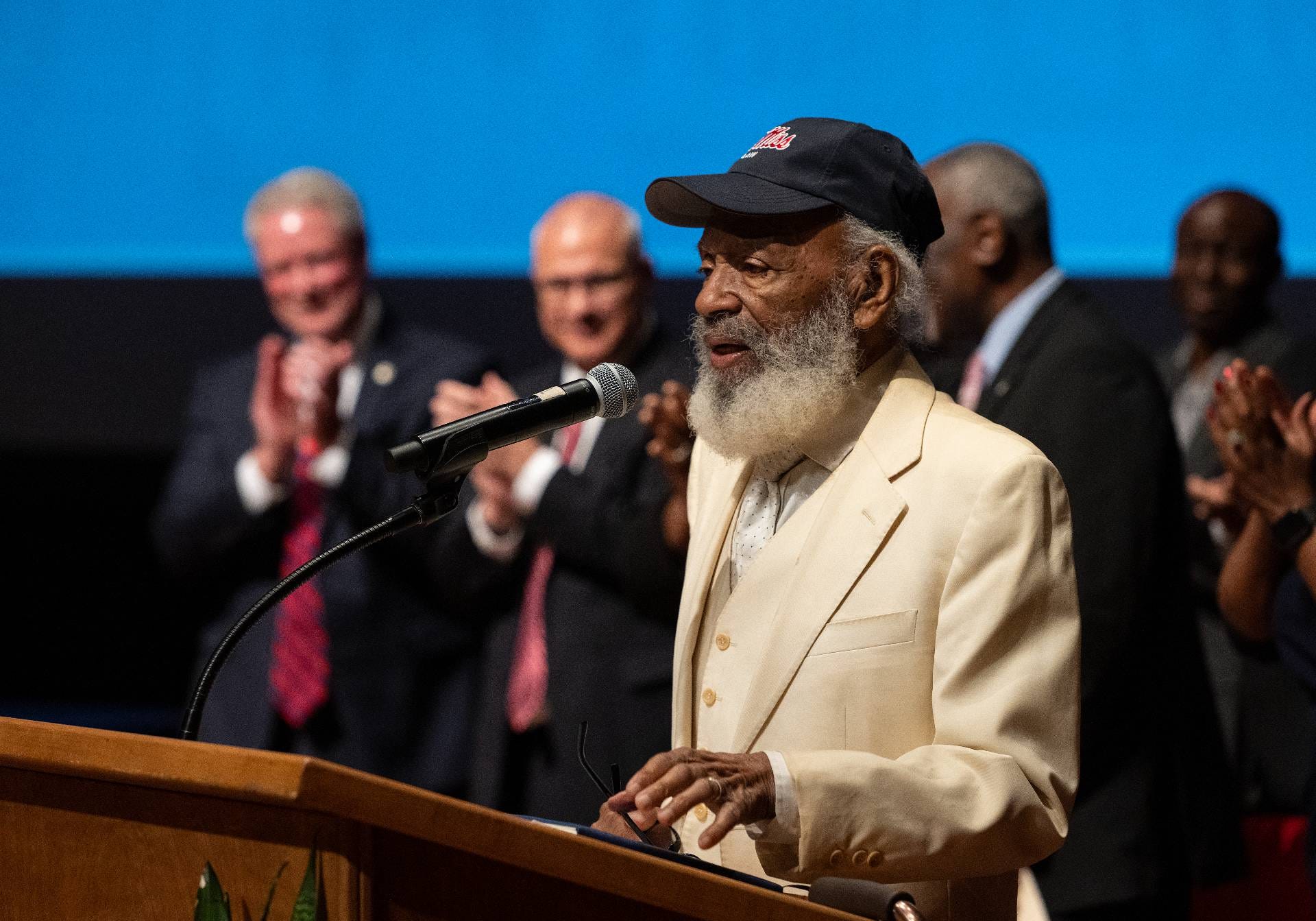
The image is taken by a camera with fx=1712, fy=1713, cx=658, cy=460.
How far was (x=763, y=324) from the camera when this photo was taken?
1.89 m

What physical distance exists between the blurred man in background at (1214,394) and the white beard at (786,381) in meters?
1.72

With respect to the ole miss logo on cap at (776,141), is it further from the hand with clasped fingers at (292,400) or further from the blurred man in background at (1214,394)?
the hand with clasped fingers at (292,400)

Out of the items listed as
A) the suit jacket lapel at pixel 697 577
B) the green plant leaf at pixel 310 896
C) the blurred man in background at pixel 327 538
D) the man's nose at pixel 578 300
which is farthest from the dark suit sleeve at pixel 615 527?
the green plant leaf at pixel 310 896

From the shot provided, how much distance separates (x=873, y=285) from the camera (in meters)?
1.88

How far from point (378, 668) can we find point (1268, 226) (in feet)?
7.47

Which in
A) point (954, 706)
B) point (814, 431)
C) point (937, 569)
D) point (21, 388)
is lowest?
point (954, 706)

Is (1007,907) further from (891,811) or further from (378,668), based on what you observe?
(378,668)

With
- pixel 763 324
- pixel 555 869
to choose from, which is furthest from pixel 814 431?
pixel 555 869

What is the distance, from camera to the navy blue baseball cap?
1.83 m

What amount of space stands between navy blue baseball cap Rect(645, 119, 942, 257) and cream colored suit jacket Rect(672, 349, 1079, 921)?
0.19 m

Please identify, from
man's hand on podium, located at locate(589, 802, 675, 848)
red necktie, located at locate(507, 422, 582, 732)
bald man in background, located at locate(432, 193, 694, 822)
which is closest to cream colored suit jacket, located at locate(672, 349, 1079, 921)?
man's hand on podium, located at locate(589, 802, 675, 848)

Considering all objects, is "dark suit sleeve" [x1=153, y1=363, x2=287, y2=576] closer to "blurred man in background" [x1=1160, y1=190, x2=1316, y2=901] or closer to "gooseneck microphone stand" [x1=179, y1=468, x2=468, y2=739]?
"blurred man in background" [x1=1160, y1=190, x2=1316, y2=901]

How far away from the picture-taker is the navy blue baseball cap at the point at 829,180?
5.99ft

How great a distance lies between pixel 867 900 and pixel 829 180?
0.76m
